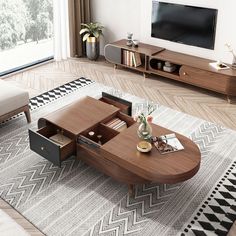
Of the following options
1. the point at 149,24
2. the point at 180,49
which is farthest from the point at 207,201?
the point at 149,24

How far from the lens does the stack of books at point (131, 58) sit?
17.5 ft

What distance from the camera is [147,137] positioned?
3.09 metres

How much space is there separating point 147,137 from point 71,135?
74cm

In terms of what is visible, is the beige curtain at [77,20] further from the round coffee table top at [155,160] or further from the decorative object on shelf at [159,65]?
the round coffee table top at [155,160]

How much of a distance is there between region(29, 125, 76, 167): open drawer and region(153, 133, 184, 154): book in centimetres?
78

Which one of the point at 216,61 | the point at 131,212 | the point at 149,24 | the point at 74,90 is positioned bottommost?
the point at 131,212

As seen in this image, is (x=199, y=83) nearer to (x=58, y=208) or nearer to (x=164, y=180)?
(x=164, y=180)

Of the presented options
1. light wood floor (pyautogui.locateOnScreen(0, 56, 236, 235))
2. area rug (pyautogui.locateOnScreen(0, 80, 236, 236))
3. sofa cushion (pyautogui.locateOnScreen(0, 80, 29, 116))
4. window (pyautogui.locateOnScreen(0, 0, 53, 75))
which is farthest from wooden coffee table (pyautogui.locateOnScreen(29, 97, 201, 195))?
window (pyautogui.locateOnScreen(0, 0, 53, 75))

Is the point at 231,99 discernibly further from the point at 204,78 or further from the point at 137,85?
the point at 137,85

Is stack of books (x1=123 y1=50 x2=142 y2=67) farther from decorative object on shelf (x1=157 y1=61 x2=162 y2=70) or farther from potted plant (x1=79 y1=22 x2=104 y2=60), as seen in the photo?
potted plant (x1=79 y1=22 x2=104 y2=60)

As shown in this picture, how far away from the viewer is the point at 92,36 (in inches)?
228

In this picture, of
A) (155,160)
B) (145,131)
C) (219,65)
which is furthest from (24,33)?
(155,160)

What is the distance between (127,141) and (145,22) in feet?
9.34

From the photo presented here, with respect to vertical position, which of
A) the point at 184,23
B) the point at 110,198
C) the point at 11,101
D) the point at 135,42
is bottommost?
the point at 110,198
